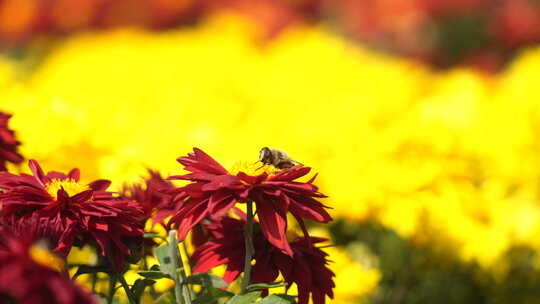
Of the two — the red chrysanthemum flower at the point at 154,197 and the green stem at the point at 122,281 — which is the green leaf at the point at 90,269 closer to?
the green stem at the point at 122,281

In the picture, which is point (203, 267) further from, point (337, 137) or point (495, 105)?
point (495, 105)

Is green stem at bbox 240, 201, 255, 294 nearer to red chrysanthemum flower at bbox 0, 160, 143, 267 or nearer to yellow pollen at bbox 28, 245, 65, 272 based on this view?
red chrysanthemum flower at bbox 0, 160, 143, 267

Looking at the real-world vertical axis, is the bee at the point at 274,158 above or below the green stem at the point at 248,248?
above

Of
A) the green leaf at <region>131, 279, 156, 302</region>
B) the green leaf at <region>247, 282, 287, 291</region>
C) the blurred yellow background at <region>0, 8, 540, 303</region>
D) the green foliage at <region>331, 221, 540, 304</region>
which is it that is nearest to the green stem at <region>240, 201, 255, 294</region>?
the green leaf at <region>247, 282, 287, 291</region>

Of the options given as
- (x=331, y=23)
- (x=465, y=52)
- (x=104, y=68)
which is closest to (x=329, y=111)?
(x=104, y=68)

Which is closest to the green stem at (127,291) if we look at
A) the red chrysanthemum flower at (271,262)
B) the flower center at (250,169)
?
the red chrysanthemum flower at (271,262)

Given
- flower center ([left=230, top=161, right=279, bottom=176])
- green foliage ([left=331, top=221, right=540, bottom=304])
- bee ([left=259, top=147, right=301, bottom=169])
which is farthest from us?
green foliage ([left=331, top=221, right=540, bottom=304])

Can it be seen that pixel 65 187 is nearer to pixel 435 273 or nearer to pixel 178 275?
pixel 178 275
